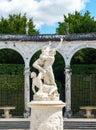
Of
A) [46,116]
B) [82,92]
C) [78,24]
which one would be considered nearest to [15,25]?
[78,24]

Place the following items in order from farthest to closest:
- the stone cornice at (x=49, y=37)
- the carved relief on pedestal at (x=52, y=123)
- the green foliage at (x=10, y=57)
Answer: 1. the green foliage at (x=10, y=57)
2. the stone cornice at (x=49, y=37)
3. the carved relief on pedestal at (x=52, y=123)

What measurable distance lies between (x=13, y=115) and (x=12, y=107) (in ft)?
6.21

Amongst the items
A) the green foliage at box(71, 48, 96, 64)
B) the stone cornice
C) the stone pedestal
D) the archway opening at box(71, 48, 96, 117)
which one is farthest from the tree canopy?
the stone pedestal

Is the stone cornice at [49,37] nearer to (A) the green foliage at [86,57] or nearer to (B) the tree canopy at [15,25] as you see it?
(A) the green foliage at [86,57]

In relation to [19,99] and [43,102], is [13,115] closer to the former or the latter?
[19,99]

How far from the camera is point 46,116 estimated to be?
51.4ft

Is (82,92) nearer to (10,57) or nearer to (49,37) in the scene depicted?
(49,37)

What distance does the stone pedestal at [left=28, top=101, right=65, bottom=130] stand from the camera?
15.6m

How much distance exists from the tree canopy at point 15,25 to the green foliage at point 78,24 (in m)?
2.44

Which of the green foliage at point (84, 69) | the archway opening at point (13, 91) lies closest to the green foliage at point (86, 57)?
the green foliage at point (84, 69)

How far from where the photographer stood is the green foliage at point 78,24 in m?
38.5

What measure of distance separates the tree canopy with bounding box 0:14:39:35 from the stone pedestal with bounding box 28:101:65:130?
24.0m

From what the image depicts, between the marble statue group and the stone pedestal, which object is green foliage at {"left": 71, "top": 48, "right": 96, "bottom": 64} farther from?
the stone pedestal

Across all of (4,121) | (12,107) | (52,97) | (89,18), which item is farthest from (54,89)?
(89,18)
